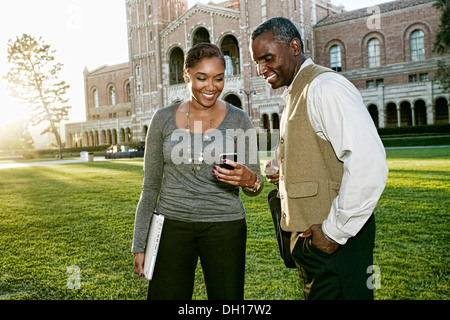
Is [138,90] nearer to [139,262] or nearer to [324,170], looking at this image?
[139,262]

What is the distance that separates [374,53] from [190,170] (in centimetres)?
4084

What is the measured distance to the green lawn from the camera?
3.86 metres

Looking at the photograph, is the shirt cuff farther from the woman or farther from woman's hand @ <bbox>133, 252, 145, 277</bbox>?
woman's hand @ <bbox>133, 252, 145, 277</bbox>

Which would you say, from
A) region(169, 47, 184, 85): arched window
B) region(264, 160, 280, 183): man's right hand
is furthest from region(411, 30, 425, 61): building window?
region(264, 160, 280, 183): man's right hand

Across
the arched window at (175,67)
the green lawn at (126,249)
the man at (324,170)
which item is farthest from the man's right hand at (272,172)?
the arched window at (175,67)

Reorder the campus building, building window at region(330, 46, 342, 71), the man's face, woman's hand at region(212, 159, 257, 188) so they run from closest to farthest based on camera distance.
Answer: woman's hand at region(212, 159, 257, 188) < the man's face < the campus building < building window at region(330, 46, 342, 71)

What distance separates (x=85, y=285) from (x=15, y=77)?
1912 inches

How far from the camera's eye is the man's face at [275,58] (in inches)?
80.6

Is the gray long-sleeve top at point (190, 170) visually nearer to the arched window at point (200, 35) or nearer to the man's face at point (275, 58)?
the man's face at point (275, 58)

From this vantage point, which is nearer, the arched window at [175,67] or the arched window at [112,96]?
the arched window at [175,67]

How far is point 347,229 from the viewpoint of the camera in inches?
66.1

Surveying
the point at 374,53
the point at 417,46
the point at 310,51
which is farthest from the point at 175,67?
the point at 417,46

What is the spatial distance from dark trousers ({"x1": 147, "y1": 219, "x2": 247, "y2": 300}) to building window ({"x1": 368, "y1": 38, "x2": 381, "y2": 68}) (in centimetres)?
4046

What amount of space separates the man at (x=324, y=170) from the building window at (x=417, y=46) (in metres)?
39.7
